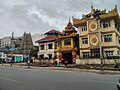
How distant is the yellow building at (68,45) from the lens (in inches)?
1592

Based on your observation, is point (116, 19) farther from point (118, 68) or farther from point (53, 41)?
point (53, 41)

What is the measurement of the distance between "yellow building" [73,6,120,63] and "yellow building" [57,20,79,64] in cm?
205

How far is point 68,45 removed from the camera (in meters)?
41.2

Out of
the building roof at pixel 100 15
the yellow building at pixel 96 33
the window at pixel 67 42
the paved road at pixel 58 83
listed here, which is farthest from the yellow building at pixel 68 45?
the paved road at pixel 58 83

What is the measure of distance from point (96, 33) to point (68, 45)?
311 inches

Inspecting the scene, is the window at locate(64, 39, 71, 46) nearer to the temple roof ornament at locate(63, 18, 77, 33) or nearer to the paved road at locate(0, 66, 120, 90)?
the temple roof ornament at locate(63, 18, 77, 33)

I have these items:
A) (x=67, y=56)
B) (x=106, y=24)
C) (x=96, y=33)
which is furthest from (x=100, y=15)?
(x=67, y=56)

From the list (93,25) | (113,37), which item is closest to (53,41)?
(93,25)

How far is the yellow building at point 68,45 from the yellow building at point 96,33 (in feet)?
6.71

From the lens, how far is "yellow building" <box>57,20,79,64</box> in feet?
133

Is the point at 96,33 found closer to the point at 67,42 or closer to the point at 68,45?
the point at 68,45

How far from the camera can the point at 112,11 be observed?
3416cm

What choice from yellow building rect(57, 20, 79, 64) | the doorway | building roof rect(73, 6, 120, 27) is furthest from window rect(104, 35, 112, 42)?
the doorway

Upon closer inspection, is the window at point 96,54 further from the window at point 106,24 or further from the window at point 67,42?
the window at point 67,42
